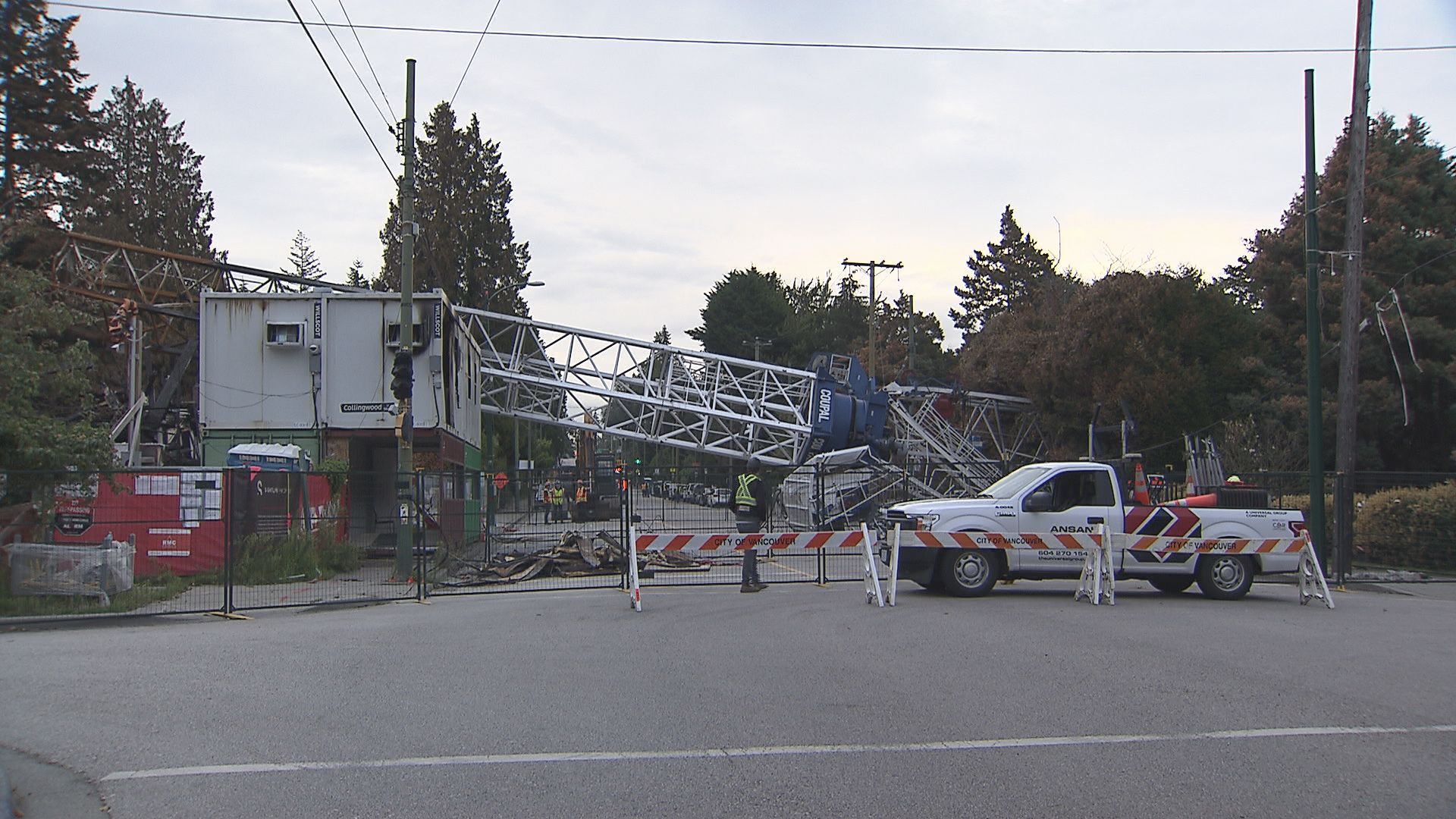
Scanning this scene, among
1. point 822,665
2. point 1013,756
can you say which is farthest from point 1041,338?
point 1013,756

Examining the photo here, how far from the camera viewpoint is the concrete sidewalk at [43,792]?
5777 mm

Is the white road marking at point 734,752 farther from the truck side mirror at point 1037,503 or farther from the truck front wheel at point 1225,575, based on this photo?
the truck front wheel at point 1225,575

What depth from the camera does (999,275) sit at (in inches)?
3243

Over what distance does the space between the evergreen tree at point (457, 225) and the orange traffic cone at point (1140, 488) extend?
33615 mm

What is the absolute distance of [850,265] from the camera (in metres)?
53.6

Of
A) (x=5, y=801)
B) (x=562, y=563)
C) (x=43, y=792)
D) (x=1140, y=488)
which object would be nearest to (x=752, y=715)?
(x=43, y=792)

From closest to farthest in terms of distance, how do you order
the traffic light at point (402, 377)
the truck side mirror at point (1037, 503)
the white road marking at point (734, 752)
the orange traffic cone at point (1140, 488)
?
the white road marking at point (734, 752) → the truck side mirror at point (1037, 503) → the orange traffic cone at point (1140, 488) → the traffic light at point (402, 377)

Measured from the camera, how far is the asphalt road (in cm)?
595

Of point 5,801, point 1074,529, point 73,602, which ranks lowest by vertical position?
point 73,602

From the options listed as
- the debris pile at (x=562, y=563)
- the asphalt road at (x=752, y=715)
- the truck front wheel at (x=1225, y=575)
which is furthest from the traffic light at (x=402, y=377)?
the truck front wheel at (x=1225, y=575)

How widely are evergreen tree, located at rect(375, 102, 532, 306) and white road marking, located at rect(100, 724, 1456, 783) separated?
40963mm

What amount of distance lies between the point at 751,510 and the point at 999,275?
70.2m

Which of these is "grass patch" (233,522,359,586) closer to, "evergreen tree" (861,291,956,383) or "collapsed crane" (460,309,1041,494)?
"collapsed crane" (460,309,1041,494)

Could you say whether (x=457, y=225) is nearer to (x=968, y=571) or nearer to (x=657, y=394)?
(x=657, y=394)
